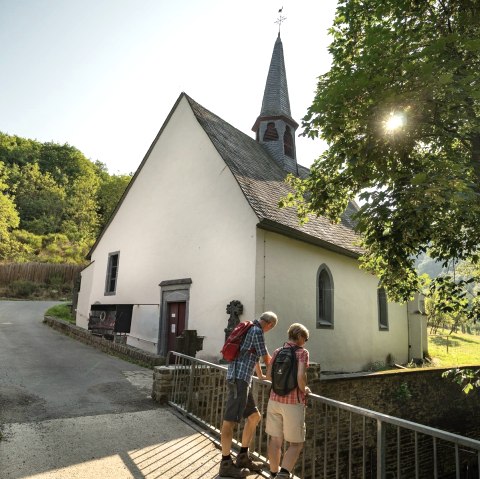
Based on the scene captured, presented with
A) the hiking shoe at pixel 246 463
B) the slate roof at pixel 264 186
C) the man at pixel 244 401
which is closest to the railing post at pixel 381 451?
the man at pixel 244 401

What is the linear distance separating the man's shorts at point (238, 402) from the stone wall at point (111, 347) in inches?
274

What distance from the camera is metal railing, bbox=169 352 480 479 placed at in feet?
11.2

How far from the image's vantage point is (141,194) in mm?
15578

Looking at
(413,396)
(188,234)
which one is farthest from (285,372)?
(188,234)

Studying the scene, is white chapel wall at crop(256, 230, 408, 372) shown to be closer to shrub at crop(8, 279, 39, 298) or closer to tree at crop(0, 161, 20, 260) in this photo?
shrub at crop(8, 279, 39, 298)

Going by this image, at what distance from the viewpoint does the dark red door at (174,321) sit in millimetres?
12414

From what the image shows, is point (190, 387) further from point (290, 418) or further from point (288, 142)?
point (288, 142)

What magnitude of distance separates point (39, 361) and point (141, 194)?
7567 millimetres

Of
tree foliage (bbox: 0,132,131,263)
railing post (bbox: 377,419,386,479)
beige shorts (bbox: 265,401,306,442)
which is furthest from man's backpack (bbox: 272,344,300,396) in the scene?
tree foliage (bbox: 0,132,131,263)

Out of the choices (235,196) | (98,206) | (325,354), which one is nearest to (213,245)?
(235,196)

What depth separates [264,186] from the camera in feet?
42.5

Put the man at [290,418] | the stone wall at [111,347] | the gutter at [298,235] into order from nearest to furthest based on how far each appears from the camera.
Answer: the man at [290,418] < the gutter at [298,235] < the stone wall at [111,347]

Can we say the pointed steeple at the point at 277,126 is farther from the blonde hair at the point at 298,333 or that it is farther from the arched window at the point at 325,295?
the blonde hair at the point at 298,333

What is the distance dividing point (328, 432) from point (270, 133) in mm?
14833
